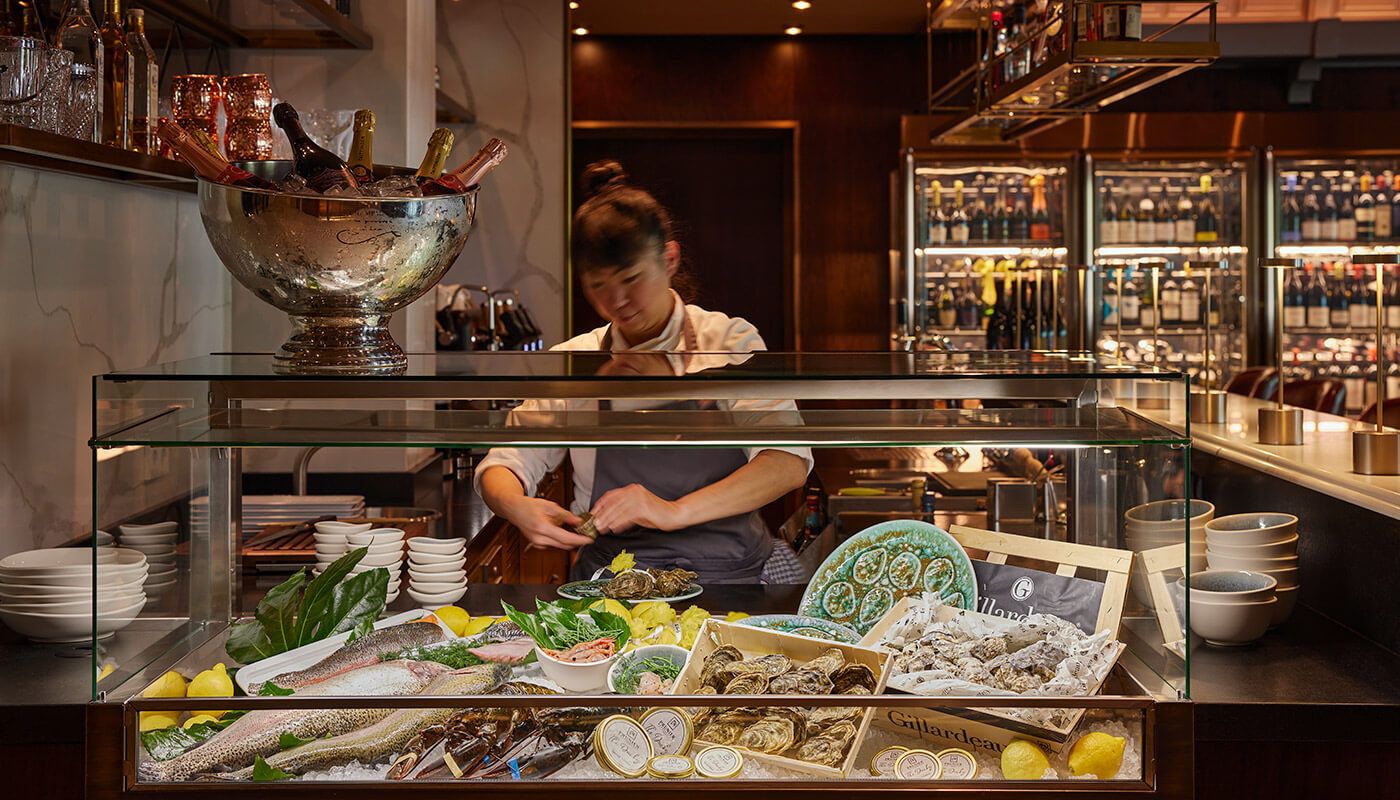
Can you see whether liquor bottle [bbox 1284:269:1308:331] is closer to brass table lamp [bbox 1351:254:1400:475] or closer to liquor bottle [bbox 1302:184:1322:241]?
liquor bottle [bbox 1302:184:1322:241]

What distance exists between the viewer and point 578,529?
1925 millimetres

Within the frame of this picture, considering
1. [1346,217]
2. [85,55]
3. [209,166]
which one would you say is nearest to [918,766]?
[209,166]

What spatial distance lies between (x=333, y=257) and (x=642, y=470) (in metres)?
0.51

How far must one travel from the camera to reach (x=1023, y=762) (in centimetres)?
140

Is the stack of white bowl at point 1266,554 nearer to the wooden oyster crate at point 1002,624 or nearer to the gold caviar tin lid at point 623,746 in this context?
the wooden oyster crate at point 1002,624

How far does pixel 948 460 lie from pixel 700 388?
92cm

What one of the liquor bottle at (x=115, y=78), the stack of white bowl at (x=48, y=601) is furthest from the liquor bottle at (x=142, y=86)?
the stack of white bowl at (x=48, y=601)

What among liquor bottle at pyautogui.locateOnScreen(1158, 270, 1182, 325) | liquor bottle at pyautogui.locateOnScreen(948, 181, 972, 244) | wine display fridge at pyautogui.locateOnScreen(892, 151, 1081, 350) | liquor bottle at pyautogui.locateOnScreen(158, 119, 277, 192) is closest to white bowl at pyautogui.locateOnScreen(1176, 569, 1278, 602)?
liquor bottle at pyautogui.locateOnScreen(158, 119, 277, 192)

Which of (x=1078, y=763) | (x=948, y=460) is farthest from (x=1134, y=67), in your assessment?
(x=1078, y=763)

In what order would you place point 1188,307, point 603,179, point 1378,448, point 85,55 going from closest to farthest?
point 1378,448 < point 85,55 < point 603,179 < point 1188,307

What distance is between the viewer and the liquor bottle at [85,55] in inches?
87.8

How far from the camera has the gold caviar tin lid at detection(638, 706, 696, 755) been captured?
142cm

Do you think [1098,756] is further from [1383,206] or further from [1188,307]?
[1383,206]

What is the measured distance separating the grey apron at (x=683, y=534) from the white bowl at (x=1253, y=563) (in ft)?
2.20
